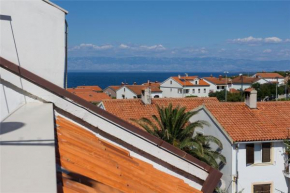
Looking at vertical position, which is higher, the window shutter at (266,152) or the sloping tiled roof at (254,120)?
the sloping tiled roof at (254,120)

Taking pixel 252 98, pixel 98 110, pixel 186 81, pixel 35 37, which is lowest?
pixel 186 81

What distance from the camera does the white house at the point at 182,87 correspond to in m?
85.8

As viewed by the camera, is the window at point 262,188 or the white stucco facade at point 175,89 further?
the white stucco facade at point 175,89

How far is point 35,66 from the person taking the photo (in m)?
4.78

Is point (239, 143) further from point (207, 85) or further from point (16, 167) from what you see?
point (207, 85)

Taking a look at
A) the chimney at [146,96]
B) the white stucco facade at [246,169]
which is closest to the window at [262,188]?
the white stucco facade at [246,169]

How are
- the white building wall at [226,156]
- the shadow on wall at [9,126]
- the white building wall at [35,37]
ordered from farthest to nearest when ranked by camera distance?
the white building wall at [226,156], the white building wall at [35,37], the shadow on wall at [9,126]

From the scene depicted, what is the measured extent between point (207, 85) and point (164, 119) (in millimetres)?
76328

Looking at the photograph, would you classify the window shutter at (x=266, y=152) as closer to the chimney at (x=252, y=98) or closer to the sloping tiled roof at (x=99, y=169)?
the chimney at (x=252, y=98)

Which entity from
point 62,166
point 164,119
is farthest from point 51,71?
point 164,119

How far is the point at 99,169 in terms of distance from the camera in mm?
3154

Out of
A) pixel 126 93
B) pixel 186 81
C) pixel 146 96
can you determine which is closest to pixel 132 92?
pixel 126 93

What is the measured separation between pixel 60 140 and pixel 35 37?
2.09 meters

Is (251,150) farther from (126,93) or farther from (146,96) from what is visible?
(126,93)
